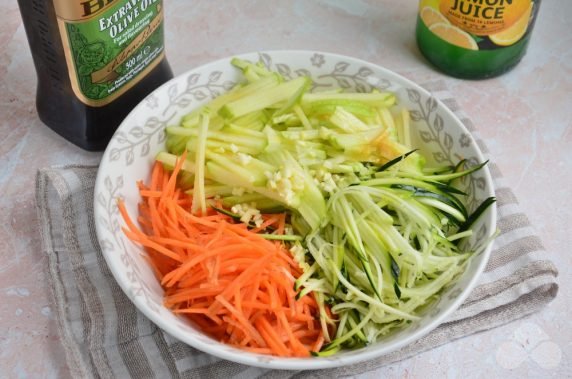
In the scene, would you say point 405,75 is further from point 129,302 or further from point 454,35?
point 129,302

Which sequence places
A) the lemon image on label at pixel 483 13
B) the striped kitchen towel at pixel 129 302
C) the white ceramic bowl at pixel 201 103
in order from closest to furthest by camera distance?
the white ceramic bowl at pixel 201 103
the striped kitchen towel at pixel 129 302
the lemon image on label at pixel 483 13

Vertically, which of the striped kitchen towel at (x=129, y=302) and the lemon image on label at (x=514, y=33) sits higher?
the lemon image on label at (x=514, y=33)

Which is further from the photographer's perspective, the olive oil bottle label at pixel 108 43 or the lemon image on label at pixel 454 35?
the lemon image on label at pixel 454 35

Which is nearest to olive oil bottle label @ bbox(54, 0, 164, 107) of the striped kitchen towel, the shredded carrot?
the striped kitchen towel

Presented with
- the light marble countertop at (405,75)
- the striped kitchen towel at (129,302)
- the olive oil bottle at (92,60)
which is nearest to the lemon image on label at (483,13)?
the light marble countertop at (405,75)

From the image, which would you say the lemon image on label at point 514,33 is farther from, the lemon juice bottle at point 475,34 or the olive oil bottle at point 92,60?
the olive oil bottle at point 92,60

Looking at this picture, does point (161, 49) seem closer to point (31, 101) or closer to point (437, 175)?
point (31, 101)

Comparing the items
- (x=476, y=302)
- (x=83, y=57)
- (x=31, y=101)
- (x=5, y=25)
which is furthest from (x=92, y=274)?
(x=5, y=25)
